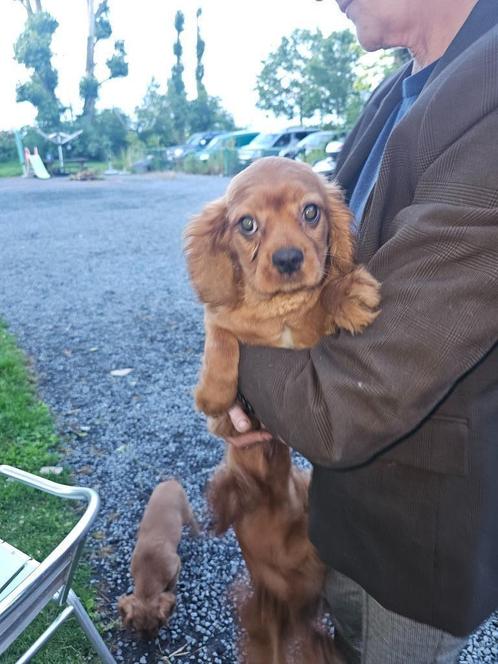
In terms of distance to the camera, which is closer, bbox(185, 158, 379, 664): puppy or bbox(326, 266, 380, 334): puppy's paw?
bbox(326, 266, 380, 334): puppy's paw

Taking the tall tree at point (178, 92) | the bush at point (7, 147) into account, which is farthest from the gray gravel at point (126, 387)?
the tall tree at point (178, 92)

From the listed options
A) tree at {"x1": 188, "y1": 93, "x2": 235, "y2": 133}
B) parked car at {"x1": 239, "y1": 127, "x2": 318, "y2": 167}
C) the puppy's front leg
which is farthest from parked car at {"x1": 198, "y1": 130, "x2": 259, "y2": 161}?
the puppy's front leg

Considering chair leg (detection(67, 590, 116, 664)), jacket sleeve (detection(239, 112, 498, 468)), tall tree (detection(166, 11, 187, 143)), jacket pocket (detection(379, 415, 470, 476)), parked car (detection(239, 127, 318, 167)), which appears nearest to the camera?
jacket sleeve (detection(239, 112, 498, 468))

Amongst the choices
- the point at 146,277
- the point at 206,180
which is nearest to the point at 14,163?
the point at 206,180

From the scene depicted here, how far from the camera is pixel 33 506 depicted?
9.09 feet

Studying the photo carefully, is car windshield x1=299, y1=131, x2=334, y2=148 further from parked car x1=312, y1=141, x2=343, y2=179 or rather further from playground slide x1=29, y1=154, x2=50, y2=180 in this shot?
parked car x1=312, y1=141, x2=343, y2=179

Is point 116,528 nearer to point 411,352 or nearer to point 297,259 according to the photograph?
point 297,259

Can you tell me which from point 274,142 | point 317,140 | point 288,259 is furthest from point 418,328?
point 274,142

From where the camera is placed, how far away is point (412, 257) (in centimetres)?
103

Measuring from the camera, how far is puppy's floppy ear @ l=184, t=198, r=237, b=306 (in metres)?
1.55

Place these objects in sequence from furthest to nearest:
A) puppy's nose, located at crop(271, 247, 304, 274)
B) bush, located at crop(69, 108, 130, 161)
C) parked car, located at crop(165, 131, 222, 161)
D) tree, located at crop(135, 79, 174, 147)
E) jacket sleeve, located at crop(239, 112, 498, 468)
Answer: tree, located at crop(135, 79, 174, 147) < bush, located at crop(69, 108, 130, 161) < parked car, located at crop(165, 131, 222, 161) < puppy's nose, located at crop(271, 247, 304, 274) < jacket sleeve, located at crop(239, 112, 498, 468)

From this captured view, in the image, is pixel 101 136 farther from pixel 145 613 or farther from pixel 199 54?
pixel 145 613

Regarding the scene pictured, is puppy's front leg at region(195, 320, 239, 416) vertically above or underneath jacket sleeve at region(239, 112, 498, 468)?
underneath

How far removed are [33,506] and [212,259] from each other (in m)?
1.82
